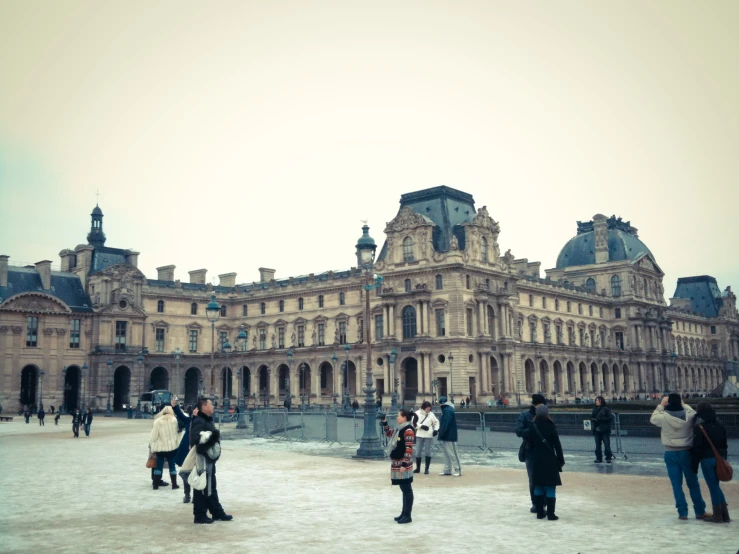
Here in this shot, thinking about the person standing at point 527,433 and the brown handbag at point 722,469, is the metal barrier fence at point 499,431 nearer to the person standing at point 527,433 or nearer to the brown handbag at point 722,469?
the person standing at point 527,433

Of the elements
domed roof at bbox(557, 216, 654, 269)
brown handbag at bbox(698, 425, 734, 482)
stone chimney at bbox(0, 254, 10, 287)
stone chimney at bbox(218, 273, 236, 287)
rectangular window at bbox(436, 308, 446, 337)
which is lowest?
brown handbag at bbox(698, 425, 734, 482)

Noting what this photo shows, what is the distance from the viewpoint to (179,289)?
8844 cm

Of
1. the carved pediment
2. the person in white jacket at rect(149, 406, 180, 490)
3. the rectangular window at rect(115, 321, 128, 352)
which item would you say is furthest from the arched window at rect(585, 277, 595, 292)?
the person in white jacket at rect(149, 406, 180, 490)

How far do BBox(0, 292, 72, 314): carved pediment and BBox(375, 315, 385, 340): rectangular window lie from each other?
109 ft

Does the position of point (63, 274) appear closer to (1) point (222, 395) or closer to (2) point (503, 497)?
(1) point (222, 395)

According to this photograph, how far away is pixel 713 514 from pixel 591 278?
326ft

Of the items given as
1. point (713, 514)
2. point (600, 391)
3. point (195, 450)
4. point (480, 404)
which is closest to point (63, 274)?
point (480, 404)

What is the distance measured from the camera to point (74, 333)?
260 ft

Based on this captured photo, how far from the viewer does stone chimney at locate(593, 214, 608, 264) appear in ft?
354

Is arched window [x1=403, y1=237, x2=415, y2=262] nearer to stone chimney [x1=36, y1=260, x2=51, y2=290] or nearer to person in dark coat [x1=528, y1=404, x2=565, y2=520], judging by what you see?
stone chimney [x1=36, y1=260, x2=51, y2=290]

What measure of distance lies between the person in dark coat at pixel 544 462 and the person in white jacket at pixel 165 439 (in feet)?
29.2

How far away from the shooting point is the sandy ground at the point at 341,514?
11.6 metres

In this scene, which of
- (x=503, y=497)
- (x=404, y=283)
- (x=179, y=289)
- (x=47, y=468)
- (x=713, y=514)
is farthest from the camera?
(x=179, y=289)

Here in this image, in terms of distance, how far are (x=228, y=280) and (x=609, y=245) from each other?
56062 millimetres
